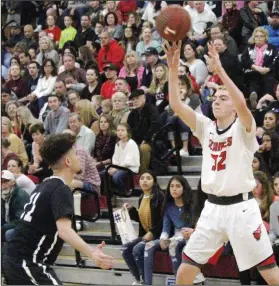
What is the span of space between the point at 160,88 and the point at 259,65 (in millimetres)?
1417

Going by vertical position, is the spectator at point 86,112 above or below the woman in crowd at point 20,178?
above

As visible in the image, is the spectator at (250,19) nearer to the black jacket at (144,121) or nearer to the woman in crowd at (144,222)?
the black jacket at (144,121)

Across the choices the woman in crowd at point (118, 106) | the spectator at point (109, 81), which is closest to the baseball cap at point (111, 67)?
the spectator at point (109, 81)

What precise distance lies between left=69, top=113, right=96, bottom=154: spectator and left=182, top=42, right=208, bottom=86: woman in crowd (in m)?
1.76

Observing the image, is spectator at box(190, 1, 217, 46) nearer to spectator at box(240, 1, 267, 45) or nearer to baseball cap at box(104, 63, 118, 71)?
spectator at box(240, 1, 267, 45)

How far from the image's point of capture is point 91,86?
14.6 m

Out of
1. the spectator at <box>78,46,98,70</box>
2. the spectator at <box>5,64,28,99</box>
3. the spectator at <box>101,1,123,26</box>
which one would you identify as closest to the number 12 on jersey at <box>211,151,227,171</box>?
the spectator at <box>78,46,98,70</box>

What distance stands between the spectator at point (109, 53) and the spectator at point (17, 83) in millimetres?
1448

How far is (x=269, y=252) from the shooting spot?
7434 mm

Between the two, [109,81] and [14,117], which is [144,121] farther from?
[14,117]

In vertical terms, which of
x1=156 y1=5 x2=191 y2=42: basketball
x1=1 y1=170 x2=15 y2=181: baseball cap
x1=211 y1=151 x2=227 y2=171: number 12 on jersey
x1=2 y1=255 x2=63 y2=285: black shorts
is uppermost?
x1=156 y1=5 x2=191 y2=42: basketball

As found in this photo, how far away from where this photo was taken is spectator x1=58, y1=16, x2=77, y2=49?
17.7 metres

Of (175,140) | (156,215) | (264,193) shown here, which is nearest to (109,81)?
(175,140)

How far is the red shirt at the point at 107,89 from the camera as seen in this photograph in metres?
14.1
